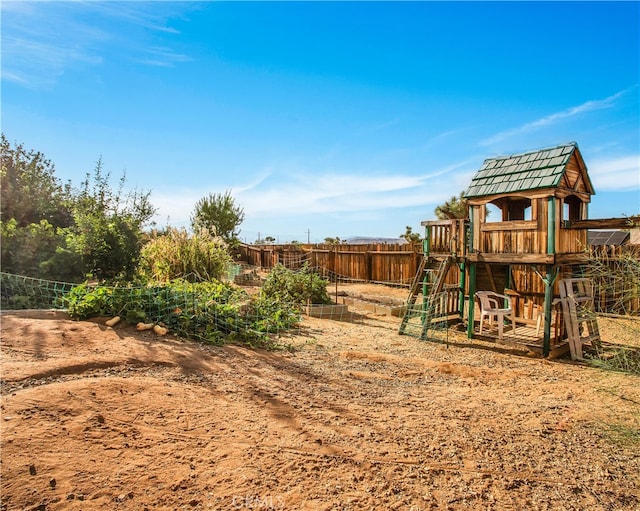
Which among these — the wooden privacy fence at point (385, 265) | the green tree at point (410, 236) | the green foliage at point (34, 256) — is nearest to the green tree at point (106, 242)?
the green foliage at point (34, 256)

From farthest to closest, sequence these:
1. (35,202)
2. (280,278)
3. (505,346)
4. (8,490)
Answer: (280,278) → (35,202) → (505,346) → (8,490)

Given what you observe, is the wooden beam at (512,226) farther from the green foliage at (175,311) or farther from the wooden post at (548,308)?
the green foliage at (175,311)

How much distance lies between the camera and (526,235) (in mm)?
7820

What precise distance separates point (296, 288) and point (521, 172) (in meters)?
6.00

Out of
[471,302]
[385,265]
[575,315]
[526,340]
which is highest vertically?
[385,265]

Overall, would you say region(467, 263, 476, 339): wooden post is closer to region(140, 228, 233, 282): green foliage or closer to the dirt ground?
the dirt ground

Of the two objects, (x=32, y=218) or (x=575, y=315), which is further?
(x=32, y=218)

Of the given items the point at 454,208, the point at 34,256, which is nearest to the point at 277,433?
the point at 34,256

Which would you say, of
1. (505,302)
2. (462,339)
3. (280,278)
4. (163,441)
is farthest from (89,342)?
(505,302)

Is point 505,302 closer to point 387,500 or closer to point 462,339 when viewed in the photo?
point 462,339

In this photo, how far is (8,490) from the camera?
7.91ft

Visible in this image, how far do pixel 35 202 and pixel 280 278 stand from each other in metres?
6.28

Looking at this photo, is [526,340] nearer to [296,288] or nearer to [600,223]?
[600,223]

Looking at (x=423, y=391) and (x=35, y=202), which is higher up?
(x=35, y=202)
